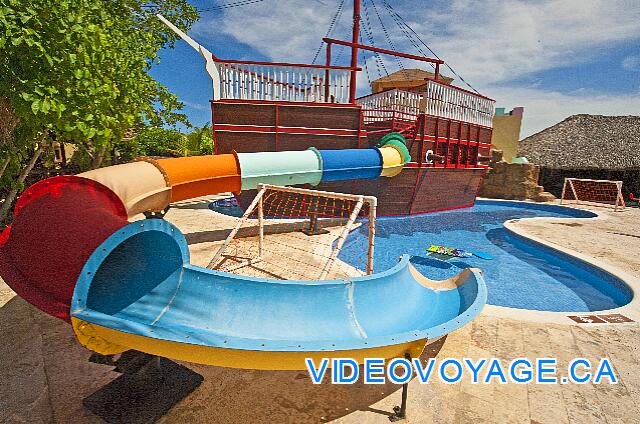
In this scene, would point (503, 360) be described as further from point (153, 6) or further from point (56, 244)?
point (153, 6)

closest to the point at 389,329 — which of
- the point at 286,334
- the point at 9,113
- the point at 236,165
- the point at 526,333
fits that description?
the point at 286,334

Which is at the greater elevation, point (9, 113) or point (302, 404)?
point (9, 113)

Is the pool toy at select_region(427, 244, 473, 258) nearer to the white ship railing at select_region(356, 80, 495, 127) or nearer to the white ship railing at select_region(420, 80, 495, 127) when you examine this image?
the white ship railing at select_region(356, 80, 495, 127)

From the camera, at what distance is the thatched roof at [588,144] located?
2745cm

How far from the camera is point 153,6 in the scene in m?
Result: 16.7

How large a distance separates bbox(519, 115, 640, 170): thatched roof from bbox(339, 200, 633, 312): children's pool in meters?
19.1

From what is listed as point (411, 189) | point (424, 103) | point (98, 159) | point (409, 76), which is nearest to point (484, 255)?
point (411, 189)

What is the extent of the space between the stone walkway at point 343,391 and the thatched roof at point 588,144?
30278mm

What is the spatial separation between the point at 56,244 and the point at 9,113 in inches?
311

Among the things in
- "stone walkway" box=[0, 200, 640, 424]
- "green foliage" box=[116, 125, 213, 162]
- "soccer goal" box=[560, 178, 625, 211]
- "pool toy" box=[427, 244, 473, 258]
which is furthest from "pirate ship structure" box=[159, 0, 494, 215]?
"green foliage" box=[116, 125, 213, 162]

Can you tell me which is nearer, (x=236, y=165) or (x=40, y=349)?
(x=40, y=349)

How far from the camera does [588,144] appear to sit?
29.9 metres

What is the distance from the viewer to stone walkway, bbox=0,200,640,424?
3256 mm

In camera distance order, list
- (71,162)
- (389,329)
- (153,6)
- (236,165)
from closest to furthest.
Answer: (389,329) → (236,165) → (153,6) → (71,162)
